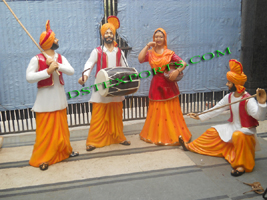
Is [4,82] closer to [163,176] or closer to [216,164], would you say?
[163,176]

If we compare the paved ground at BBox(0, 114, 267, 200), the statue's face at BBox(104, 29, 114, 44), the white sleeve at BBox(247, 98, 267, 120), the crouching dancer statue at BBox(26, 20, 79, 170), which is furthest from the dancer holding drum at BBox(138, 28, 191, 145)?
the crouching dancer statue at BBox(26, 20, 79, 170)

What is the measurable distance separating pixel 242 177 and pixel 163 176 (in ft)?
3.07

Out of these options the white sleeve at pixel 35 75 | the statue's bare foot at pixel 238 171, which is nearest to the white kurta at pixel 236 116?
the statue's bare foot at pixel 238 171

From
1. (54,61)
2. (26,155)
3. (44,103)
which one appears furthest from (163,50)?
(26,155)

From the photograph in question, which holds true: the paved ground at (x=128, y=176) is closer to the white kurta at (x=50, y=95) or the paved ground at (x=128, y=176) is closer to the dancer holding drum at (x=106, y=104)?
the dancer holding drum at (x=106, y=104)

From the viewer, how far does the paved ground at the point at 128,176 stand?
2.79m

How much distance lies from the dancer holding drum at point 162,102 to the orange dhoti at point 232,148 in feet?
1.40

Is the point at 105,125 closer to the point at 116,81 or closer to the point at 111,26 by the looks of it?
the point at 116,81

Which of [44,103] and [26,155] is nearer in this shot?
[44,103]

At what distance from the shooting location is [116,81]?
3381mm

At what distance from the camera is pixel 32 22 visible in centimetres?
435

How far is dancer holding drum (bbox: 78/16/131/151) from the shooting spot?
12.4 ft

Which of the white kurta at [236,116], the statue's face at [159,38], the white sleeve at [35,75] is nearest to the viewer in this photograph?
the white kurta at [236,116]

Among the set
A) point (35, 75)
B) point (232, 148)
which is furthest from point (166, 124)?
point (35, 75)
